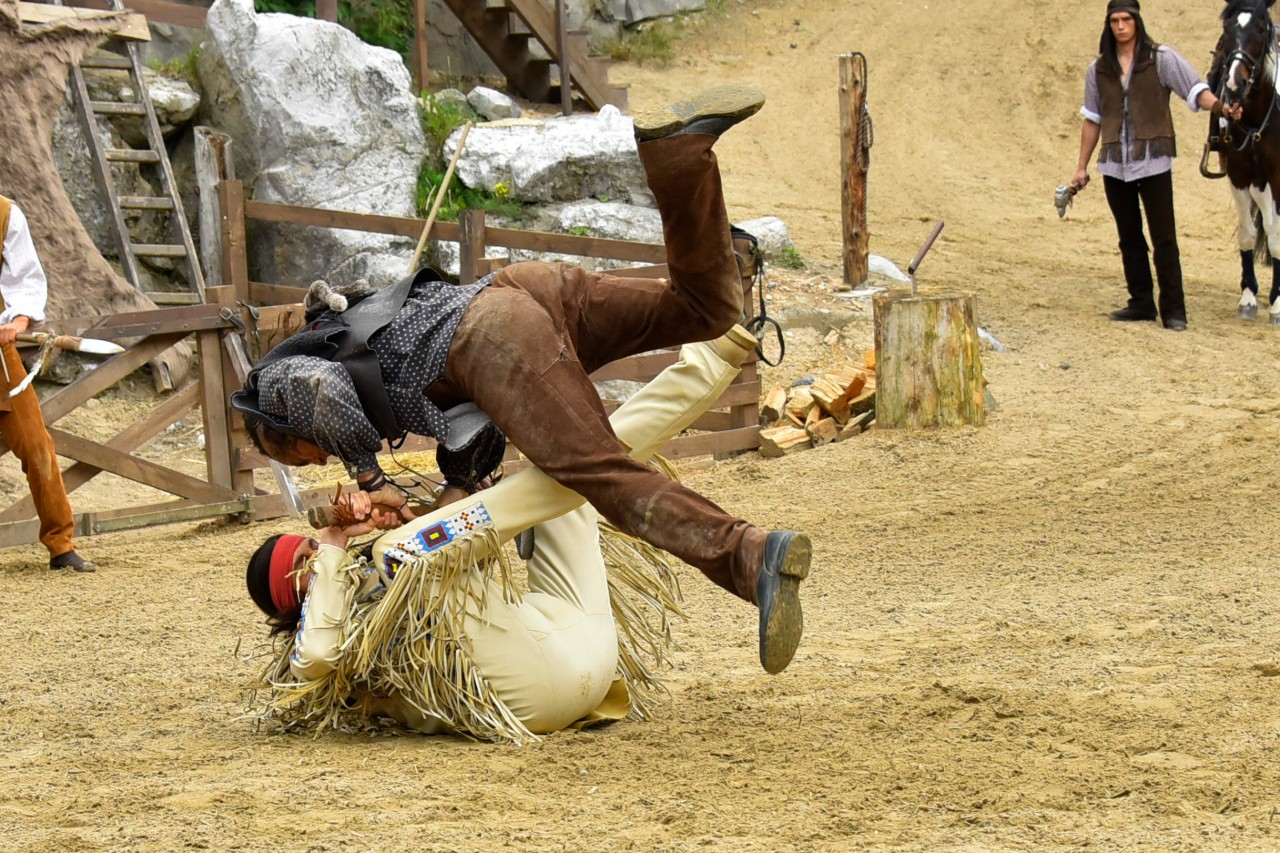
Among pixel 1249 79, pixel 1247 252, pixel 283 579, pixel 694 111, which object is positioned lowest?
pixel 1247 252

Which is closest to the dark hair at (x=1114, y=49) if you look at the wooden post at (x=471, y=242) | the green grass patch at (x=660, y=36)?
the wooden post at (x=471, y=242)

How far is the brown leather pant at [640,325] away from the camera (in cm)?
341

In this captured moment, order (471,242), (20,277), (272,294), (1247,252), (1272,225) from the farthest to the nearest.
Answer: (272,294) → (1247,252) → (1272,225) → (471,242) → (20,277)

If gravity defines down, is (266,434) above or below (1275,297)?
above

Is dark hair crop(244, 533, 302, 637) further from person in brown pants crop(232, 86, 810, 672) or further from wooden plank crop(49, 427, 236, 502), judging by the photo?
wooden plank crop(49, 427, 236, 502)

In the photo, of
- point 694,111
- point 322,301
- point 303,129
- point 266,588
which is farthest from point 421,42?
point 694,111

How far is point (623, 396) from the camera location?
9.75 m

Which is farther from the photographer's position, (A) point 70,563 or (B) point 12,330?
(A) point 70,563

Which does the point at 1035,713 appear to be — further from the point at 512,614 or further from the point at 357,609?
the point at 357,609

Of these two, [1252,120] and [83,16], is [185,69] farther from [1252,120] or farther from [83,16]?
[1252,120]

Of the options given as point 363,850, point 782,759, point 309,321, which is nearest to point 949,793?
point 782,759

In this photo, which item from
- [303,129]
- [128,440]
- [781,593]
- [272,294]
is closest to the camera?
[781,593]

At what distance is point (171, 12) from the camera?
11508 mm

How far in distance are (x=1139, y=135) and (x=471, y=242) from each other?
172 inches
